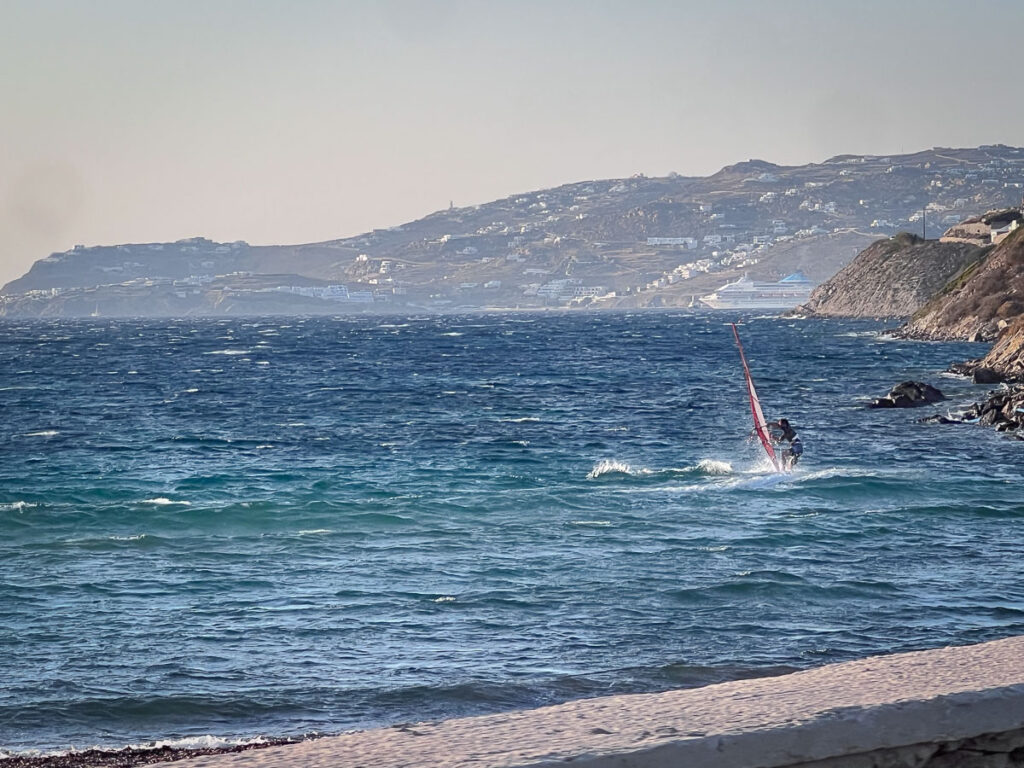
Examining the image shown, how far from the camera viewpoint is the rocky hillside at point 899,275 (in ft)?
542

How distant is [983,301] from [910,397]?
5860 cm

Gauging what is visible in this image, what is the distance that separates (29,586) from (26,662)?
5.29 meters

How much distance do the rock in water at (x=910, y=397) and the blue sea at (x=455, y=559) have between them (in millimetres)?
1436

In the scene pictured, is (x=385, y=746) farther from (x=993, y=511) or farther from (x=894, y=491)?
(x=894, y=491)

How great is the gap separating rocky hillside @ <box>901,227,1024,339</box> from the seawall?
311 feet

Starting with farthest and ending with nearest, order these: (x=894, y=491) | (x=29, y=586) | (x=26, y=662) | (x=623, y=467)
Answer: (x=623, y=467), (x=894, y=491), (x=29, y=586), (x=26, y=662)

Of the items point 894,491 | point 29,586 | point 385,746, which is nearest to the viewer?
point 385,746

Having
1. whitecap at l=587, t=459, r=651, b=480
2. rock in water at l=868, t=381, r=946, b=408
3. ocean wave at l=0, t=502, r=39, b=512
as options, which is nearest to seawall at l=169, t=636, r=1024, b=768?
ocean wave at l=0, t=502, r=39, b=512

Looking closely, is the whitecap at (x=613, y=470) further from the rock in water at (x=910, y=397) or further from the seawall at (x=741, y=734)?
the seawall at (x=741, y=734)

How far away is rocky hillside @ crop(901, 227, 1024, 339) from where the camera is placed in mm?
100438

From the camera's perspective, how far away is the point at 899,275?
578ft

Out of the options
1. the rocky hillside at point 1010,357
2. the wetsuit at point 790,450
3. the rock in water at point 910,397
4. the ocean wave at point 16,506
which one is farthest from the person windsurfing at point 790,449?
the rocky hillside at point 1010,357

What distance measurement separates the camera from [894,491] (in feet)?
99.5

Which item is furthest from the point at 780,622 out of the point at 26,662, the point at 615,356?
the point at 615,356
